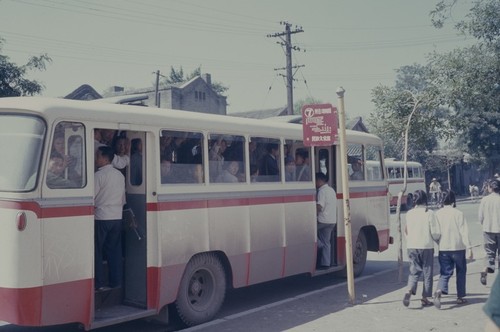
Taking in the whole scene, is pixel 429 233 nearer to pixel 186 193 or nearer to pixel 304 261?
pixel 304 261

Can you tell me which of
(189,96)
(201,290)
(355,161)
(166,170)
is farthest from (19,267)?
(189,96)

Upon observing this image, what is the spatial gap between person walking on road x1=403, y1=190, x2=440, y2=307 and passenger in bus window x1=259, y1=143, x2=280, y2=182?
220 cm

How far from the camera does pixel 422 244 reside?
8.30 meters

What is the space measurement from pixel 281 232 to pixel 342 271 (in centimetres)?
278

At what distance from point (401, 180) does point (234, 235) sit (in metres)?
27.7

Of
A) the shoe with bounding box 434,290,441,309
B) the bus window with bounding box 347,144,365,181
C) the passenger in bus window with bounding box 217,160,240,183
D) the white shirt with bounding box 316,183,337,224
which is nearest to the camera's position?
the passenger in bus window with bounding box 217,160,240,183

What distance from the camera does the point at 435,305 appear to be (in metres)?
8.21

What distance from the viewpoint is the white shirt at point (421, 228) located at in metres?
8.30

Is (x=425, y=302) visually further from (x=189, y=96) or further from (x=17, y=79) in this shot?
(x=189, y=96)

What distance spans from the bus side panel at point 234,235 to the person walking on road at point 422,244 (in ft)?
8.03

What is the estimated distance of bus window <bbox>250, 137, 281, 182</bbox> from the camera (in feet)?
28.5

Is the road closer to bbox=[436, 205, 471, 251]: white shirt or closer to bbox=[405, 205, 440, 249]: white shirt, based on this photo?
bbox=[405, 205, 440, 249]: white shirt

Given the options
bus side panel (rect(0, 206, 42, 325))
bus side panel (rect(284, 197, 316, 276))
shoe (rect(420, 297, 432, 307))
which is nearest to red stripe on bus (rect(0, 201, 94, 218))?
bus side panel (rect(0, 206, 42, 325))

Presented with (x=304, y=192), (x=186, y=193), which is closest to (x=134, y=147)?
(x=186, y=193)
